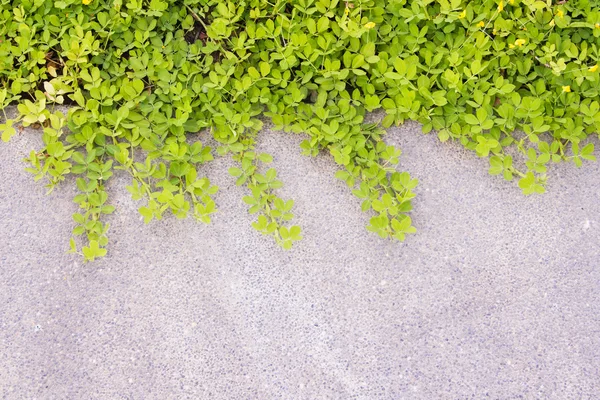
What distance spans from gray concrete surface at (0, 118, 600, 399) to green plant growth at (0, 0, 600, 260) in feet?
0.34

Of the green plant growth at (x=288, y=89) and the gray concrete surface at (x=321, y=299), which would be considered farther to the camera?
the green plant growth at (x=288, y=89)

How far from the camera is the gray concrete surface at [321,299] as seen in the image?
1932mm

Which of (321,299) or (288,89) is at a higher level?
(288,89)

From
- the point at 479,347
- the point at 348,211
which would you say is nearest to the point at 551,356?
the point at 479,347

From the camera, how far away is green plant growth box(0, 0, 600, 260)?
2.08 m

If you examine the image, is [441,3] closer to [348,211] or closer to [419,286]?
[348,211]

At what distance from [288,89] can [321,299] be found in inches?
35.5

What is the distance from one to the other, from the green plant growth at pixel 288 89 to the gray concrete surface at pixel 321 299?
10cm

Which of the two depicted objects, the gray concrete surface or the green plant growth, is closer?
the gray concrete surface

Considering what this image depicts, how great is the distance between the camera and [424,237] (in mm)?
2068

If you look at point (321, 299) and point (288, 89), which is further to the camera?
point (288, 89)

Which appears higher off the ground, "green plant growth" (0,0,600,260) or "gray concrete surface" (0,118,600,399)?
"green plant growth" (0,0,600,260)

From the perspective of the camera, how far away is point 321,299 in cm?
201

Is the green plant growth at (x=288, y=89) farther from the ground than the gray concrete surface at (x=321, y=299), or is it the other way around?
the green plant growth at (x=288, y=89)
